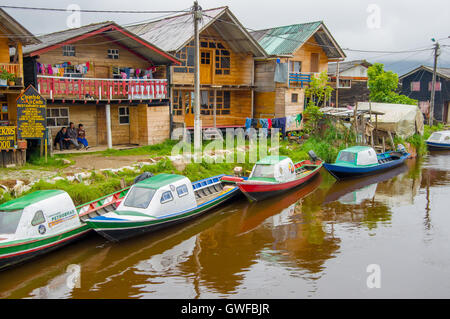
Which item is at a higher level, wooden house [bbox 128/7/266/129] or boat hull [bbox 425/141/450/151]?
wooden house [bbox 128/7/266/129]

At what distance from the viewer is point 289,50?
31156 millimetres

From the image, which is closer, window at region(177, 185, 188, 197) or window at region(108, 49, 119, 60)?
window at region(177, 185, 188, 197)

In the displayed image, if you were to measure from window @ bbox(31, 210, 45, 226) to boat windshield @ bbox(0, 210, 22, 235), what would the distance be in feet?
1.29

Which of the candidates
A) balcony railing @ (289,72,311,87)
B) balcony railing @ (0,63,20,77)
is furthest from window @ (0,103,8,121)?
balcony railing @ (289,72,311,87)

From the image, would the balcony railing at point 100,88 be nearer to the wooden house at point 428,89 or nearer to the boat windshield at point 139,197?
the boat windshield at point 139,197

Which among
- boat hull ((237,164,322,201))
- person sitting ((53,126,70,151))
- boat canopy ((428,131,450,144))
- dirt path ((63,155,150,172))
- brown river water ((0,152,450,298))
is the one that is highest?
person sitting ((53,126,70,151))

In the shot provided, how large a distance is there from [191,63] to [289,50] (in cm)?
809

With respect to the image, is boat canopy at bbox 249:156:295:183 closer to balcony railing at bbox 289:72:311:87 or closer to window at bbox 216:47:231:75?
window at bbox 216:47:231:75

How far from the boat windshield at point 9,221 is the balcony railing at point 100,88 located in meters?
9.91

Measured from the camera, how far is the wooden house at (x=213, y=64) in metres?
26.6

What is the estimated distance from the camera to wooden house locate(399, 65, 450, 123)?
4419 centimetres

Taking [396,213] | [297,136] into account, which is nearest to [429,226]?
[396,213]

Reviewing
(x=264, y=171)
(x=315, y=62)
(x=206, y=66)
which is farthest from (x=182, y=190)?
(x=315, y=62)

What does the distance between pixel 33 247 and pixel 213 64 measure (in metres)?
20.0
